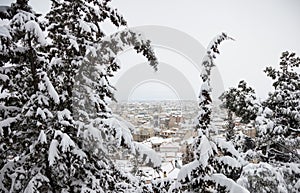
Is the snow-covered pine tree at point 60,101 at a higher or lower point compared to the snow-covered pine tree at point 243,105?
lower

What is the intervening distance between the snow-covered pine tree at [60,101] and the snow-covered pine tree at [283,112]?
19.2ft

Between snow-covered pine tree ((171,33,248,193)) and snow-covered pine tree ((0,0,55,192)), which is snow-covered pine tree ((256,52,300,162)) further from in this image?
snow-covered pine tree ((0,0,55,192))

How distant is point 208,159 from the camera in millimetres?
3262

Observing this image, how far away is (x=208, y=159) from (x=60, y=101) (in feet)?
7.65

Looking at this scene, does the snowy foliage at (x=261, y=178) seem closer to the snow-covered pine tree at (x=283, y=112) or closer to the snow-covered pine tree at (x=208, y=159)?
the snow-covered pine tree at (x=283, y=112)

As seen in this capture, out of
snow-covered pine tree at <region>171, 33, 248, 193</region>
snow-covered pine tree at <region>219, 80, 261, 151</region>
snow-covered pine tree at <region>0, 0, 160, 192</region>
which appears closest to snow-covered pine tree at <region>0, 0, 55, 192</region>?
snow-covered pine tree at <region>0, 0, 160, 192</region>

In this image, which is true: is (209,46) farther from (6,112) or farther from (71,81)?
(6,112)

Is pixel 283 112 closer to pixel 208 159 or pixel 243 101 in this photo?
pixel 243 101

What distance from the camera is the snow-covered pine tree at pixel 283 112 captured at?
8047 millimetres

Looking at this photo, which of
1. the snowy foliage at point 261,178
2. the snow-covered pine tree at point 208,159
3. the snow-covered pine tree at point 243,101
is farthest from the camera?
the snow-covered pine tree at point 243,101

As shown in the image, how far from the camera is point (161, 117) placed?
12.8m

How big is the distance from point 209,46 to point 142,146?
167 cm

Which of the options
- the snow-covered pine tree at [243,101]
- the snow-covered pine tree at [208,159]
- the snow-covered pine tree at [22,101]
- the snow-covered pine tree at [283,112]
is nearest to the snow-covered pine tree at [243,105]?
the snow-covered pine tree at [243,101]

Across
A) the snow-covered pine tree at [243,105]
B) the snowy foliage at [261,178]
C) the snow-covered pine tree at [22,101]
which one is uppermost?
the snow-covered pine tree at [243,105]
